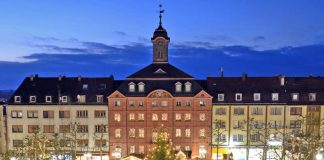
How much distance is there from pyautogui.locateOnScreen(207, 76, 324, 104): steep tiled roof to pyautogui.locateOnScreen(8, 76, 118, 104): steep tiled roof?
711 inches

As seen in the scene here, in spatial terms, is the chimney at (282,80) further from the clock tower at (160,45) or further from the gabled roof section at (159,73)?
the clock tower at (160,45)

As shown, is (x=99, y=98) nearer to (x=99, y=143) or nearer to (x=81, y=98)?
(x=81, y=98)

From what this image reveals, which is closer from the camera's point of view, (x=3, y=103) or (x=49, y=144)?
(x=49, y=144)

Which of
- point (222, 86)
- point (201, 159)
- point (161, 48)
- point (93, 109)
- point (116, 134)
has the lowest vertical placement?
point (201, 159)

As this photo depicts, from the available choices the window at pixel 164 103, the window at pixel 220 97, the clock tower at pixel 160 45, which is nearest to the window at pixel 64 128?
the window at pixel 164 103

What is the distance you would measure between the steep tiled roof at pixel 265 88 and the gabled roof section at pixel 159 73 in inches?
227

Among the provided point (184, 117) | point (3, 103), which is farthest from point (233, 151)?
point (3, 103)

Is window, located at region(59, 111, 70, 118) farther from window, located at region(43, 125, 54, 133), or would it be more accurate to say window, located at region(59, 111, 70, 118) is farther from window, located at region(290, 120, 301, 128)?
window, located at region(290, 120, 301, 128)

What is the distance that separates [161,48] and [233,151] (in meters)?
20.9

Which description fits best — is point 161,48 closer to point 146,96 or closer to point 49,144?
point 146,96

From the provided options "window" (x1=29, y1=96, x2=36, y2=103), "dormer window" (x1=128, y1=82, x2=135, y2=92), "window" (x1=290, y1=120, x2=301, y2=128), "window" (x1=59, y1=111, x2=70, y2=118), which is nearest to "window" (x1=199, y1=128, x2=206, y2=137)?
"dormer window" (x1=128, y1=82, x2=135, y2=92)

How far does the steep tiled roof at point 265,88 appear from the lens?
56062 millimetres

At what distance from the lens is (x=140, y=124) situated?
5619 cm

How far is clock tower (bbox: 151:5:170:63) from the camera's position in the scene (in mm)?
57719
